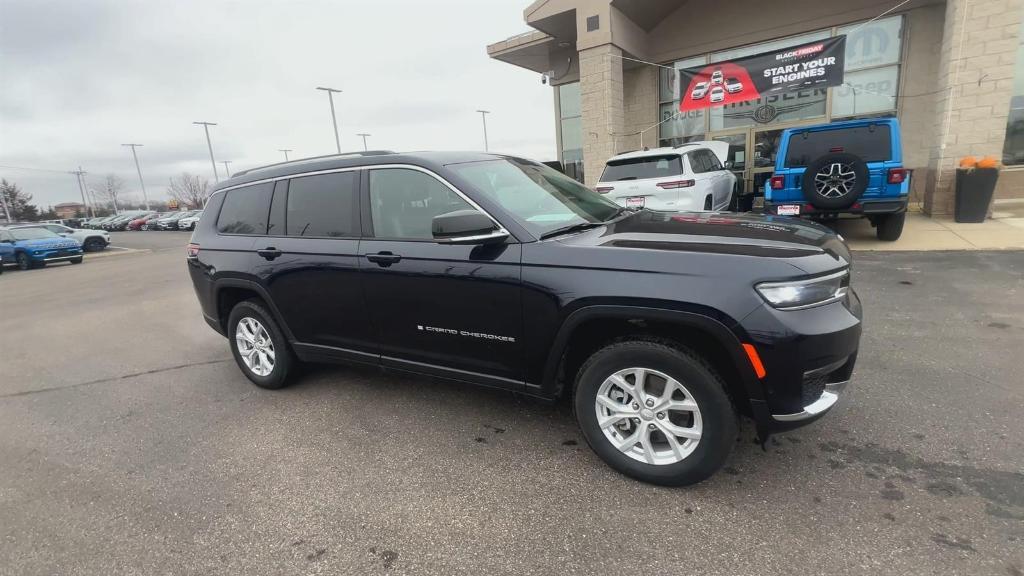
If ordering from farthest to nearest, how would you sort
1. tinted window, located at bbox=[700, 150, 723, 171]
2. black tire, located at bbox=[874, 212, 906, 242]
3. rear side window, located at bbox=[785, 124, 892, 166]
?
1. tinted window, located at bbox=[700, 150, 723, 171]
2. black tire, located at bbox=[874, 212, 906, 242]
3. rear side window, located at bbox=[785, 124, 892, 166]

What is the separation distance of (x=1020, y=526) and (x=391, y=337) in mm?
3272

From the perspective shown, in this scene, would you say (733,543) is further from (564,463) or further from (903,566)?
(564,463)

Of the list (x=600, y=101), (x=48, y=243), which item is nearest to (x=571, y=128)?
(x=600, y=101)

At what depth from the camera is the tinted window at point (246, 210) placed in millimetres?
4101

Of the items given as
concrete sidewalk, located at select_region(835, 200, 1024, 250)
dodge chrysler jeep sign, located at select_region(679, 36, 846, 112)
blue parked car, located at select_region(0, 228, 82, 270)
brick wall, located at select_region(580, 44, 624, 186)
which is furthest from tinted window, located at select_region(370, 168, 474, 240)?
blue parked car, located at select_region(0, 228, 82, 270)

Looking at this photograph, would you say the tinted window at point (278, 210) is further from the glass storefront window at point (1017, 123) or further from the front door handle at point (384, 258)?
the glass storefront window at point (1017, 123)

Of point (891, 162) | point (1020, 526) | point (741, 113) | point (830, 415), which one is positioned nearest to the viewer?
point (1020, 526)

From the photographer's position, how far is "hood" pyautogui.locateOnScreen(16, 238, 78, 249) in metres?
17.8

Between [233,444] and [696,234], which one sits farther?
[233,444]

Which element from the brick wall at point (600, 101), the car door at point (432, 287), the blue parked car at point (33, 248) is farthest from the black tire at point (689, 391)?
the blue parked car at point (33, 248)

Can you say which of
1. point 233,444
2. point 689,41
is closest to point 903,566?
point 233,444

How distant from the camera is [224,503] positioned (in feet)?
9.15

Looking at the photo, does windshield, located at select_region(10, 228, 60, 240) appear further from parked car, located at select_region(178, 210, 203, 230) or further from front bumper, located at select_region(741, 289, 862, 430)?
front bumper, located at select_region(741, 289, 862, 430)

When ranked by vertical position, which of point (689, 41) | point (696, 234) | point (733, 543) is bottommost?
point (733, 543)
